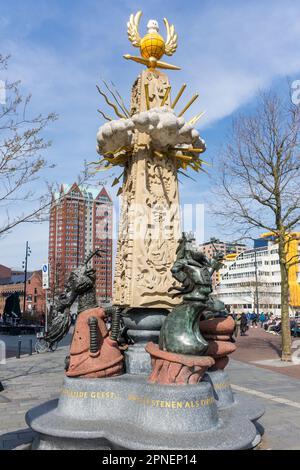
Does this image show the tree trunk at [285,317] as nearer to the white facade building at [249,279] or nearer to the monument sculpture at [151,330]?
the monument sculpture at [151,330]

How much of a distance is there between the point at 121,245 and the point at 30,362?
9896 millimetres

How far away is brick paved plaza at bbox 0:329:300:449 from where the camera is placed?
6.50 meters

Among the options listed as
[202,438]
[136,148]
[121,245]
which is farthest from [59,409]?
[136,148]

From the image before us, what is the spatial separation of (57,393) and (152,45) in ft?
26.7

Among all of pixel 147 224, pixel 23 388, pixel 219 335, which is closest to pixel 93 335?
pixel 219 335

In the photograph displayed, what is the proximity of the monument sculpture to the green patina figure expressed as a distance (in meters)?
0.01

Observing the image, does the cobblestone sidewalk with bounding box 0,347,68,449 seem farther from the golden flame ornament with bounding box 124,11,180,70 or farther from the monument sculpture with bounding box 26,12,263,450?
the golden flame ornament with bounding box 124,11,180,70

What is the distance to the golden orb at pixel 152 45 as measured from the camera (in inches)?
329

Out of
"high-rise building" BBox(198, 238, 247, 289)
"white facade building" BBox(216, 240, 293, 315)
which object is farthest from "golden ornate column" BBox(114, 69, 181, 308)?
"white facade building" BBox(216, 240, 293, 315)

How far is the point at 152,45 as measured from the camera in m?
8.36

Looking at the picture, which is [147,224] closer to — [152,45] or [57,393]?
[152,45]

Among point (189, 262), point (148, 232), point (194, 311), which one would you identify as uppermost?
point (148, 232)
